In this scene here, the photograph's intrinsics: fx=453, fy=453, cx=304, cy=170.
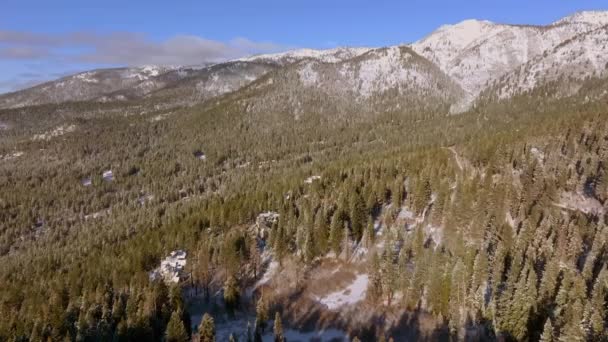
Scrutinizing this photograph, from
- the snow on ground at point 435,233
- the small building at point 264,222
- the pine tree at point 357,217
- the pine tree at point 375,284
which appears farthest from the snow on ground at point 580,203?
the small building at point 264,222

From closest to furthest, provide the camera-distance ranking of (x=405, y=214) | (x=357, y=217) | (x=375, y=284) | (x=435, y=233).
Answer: (x=375, y=284) → (x=435, y=233) → (x=357, y=217) → (x=405, y=214)

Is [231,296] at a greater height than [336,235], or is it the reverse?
[336,235]

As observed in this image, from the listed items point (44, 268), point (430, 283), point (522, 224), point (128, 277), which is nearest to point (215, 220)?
point (128, 277)

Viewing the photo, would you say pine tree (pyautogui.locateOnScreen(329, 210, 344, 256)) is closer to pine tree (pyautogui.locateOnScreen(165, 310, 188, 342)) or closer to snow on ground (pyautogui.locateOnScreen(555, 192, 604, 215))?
pine tree (pyautogui.locateOnScreen(165, 310, 188, 342))

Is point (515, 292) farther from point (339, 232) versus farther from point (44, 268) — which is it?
point (44, 268)

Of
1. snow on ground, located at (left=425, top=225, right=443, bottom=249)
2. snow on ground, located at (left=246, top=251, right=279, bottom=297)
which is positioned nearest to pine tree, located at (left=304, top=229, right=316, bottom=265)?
snow on ground, located at (left=246, top=251, right=279, bottom=297)

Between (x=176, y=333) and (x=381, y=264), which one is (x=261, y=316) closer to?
(x=176, y=333)

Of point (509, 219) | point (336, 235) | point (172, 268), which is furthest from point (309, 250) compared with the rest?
point (509, 219)

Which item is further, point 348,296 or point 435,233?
point 435,233
